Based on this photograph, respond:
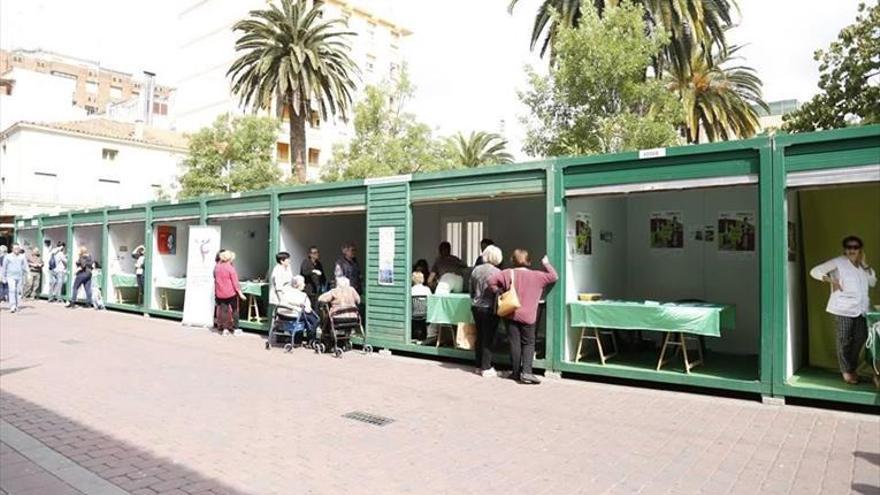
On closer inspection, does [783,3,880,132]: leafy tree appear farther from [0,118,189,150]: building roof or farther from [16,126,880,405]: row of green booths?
[0,118,189,150]: building roof

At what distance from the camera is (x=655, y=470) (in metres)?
4.81

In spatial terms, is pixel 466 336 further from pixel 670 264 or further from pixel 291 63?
pixel 291 63

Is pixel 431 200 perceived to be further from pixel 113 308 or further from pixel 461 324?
pixel 113 308

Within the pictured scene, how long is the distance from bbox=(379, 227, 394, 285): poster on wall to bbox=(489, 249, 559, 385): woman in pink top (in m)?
2.56

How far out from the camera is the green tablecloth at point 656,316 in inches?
291

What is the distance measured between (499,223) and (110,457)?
30.4 ft

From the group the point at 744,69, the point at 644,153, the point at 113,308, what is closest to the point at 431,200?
the point at 644,153

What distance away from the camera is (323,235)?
14.3 m

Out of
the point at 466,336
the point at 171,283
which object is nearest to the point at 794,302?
the point at 466,336

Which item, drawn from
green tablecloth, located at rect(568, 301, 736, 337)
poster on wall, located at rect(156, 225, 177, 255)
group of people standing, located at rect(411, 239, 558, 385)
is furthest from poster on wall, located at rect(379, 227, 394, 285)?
poster on wall, located at rect(156, 225, 177, 255)

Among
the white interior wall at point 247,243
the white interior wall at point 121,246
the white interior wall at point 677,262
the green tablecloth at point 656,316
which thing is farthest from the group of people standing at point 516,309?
the white interior wall at point 121,246

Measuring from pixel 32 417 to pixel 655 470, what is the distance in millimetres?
5902

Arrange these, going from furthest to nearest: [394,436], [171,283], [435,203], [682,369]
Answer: [171,283] < [435,203] < [682,369] < [394,436]

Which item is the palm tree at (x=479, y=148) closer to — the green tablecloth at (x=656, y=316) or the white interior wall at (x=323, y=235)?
the white interior wall at (x=323, y=235)
